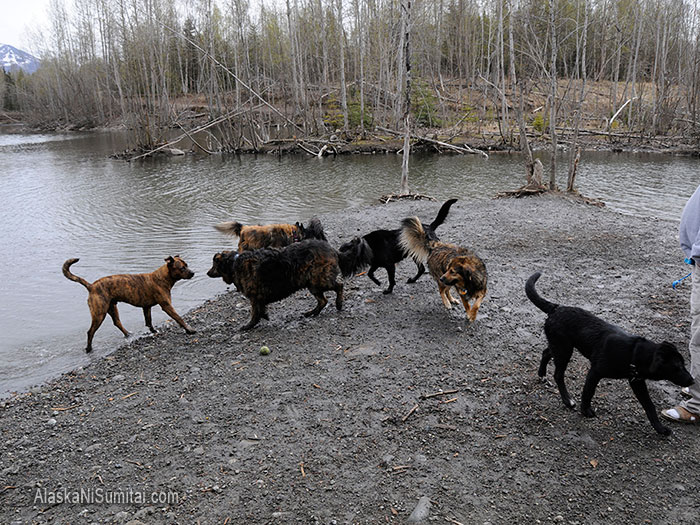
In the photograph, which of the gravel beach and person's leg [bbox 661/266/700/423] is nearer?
the gravel beach

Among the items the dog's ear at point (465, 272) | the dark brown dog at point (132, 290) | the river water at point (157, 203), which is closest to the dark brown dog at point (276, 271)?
the dark brown dog at point (132, 290)

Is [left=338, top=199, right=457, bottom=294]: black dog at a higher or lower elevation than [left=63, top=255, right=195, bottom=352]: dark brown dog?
higher

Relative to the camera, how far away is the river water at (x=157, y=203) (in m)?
8.66

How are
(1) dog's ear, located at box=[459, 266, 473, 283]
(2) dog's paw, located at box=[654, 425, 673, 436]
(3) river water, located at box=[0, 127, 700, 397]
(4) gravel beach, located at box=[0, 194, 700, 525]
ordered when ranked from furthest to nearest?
1. (3) river water, located at box=[0, 127, 700, 397]
2. (1) dog's ear, located at box=[459, 266, 473, 283]
3. (2) dog's paw, located at box=[654, 425, 673, 436]
4. (4) gravel beach, located at box=[0, 194, 700, 525]

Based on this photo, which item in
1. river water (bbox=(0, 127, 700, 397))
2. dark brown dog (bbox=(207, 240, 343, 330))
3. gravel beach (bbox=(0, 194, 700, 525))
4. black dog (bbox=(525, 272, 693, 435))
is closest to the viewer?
gravel beach (bbox=(0, 194, 700, 525))

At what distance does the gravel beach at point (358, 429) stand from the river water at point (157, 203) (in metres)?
2.20

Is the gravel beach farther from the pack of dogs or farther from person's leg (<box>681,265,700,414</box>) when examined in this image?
the pack of dogs

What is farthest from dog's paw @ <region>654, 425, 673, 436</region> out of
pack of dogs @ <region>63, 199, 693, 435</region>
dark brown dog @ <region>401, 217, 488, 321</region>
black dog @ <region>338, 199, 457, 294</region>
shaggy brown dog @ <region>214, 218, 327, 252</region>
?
shaggy brown dog @ <region>214, 218, 327, 252</region>

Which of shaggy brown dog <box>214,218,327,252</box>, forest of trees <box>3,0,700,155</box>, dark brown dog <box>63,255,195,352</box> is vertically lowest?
dark brown dog <box>63,255,195,352</box>

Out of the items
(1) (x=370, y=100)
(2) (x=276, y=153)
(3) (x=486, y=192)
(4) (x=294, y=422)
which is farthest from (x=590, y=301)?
(1) (x=370, y=100)

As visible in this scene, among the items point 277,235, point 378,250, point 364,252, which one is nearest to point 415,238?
point 378,250

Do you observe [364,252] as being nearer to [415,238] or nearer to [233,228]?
[415,238]

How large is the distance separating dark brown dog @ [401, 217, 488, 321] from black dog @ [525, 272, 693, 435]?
1497mm

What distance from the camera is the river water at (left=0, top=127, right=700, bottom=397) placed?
28.4 feet
